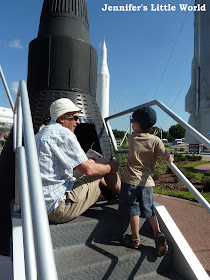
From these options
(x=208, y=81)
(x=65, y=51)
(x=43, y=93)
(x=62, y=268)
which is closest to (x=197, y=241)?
(x=62, y=268)

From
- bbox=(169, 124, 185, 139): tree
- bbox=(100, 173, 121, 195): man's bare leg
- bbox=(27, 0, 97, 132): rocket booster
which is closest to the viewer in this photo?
bbox=(100, 173, 121, 195): man's bare leg

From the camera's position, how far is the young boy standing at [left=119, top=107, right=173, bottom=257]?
2.15m

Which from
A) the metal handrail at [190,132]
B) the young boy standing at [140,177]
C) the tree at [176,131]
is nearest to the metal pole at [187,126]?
the metal handrail at [190,132]

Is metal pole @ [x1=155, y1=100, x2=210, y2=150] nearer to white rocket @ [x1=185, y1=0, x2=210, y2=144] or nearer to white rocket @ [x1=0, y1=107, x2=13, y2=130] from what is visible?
white rocket @ [x1=185, y1=0, x2=210, y2=144]

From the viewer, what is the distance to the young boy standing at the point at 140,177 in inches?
84.8

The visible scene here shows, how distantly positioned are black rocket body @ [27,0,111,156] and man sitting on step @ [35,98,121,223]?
0.96m

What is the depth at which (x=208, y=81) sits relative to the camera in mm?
23594

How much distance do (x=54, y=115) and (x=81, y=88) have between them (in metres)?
1.13

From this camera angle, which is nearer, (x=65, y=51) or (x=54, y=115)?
(x=54, y=115)

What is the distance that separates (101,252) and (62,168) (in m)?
0.76

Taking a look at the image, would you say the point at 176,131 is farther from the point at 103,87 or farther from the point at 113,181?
the point at 113,181

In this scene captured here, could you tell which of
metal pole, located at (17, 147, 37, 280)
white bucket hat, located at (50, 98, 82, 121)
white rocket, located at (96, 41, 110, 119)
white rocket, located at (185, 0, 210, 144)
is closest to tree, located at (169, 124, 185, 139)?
white rocket, located at (185, 0, 210, 144)

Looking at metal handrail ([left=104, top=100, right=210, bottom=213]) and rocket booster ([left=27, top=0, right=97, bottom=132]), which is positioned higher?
rocket booster ([left=27, top=0, right=97, bottom=132])

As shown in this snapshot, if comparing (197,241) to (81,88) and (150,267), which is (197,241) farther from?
(81,88)
